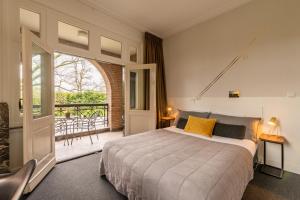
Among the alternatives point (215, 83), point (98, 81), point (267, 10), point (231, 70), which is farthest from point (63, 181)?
point (98, 81)

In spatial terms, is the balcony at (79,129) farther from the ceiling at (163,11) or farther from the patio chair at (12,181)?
the ceiling at (163,11)

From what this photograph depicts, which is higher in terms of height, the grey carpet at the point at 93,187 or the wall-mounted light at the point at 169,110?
the wall-mounted light at the point at 169,110

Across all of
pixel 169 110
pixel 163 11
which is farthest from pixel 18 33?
pixel 169 110

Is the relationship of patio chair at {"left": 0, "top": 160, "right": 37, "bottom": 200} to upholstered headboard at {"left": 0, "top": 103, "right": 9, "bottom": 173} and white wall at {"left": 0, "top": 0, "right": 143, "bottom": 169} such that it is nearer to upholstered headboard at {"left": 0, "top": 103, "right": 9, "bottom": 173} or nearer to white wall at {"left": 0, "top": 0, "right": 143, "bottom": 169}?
upholstered headboard at {"left": 0, "top": 103, "right": 9, "bottom": 173}

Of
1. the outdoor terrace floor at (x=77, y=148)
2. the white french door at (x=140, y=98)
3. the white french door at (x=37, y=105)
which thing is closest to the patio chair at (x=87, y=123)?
the outdoor terrace floor at (x=77, y=148)

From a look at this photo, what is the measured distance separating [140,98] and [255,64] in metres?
2.56

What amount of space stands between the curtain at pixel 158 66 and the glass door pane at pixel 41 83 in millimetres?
2311

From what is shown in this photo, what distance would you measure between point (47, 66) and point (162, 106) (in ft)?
8.81

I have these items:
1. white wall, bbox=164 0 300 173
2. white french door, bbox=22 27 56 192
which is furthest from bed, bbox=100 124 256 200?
white french door, bbox=22 27 56 192

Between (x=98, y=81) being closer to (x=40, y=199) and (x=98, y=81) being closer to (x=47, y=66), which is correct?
(x=47, y=66)

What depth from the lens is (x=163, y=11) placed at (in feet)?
10.7

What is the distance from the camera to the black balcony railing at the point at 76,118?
175 inches

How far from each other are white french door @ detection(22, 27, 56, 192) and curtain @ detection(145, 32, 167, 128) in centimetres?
228

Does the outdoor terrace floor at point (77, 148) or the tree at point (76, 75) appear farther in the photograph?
the tree at point (76, 75)
